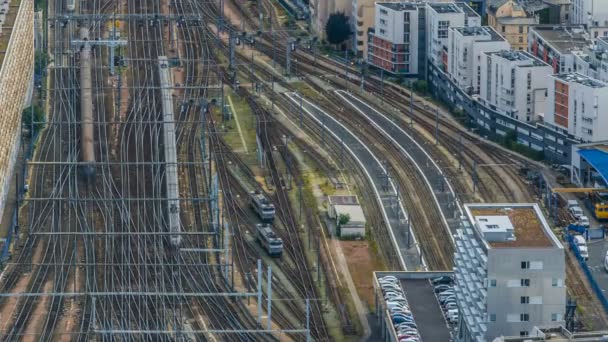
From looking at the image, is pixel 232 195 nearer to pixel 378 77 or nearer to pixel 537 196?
pixel 537 196

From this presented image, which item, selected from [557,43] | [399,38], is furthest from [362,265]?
[399,38]

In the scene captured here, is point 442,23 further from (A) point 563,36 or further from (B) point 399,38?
(A) point 563,36

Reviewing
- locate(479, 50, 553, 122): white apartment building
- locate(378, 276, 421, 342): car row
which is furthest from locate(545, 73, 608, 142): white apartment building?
locate(378, 276, 421, 342): car row

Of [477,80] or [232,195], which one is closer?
[232,195]

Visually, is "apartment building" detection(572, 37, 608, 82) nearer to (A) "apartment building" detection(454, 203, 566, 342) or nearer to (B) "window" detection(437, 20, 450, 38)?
(B) "window" detection(437, 20, 450, 38)

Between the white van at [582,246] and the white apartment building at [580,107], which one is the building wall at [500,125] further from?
the white van at [582,246]

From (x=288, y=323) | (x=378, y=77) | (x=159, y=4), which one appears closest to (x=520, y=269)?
(x=288, y=323)

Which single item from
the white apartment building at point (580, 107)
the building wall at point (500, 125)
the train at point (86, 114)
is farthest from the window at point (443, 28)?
the train at point (86, 114)
